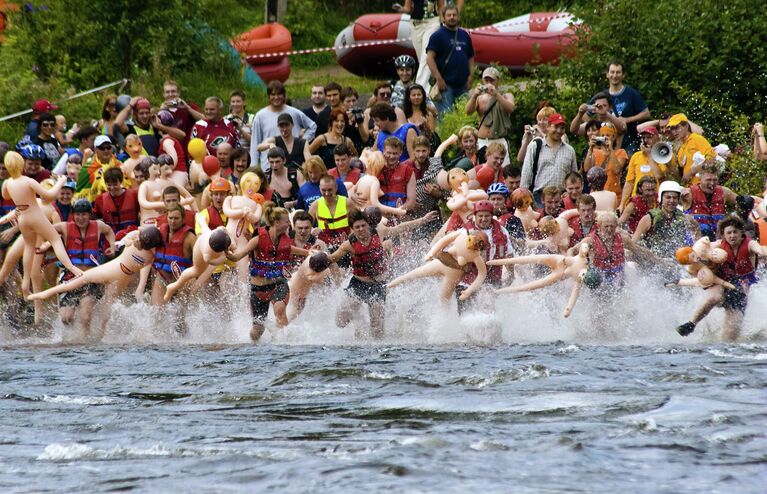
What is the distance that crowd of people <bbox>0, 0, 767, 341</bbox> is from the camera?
45.2 feet

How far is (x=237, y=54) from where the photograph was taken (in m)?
23.3

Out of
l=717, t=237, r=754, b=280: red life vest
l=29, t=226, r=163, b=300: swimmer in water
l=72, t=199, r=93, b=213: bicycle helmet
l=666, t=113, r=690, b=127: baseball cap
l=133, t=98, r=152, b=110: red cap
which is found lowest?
l=29, t=226, r=163, b=300: swimmer in water

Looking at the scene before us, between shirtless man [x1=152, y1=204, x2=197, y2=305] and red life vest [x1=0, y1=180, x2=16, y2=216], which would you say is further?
red life vest [x1=0, y1=180, x2=16, y2=216]

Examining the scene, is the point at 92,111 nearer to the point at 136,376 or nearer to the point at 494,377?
the point at 136,376

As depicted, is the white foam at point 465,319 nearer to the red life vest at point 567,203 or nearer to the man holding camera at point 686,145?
the red life vest at point 567,203

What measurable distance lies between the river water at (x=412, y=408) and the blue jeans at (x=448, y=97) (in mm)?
3617

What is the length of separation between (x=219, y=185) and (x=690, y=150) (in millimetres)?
4700

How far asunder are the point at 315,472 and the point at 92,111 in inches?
525

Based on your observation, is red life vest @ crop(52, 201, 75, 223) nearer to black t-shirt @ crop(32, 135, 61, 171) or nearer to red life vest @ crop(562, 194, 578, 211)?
black t-shirt @ crop(32, 135, 61, 171)

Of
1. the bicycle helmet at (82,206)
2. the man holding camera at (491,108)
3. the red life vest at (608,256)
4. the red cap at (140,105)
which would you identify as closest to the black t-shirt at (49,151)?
the red cap at (140,105)

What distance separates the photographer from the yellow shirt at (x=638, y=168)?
1444 centimetres

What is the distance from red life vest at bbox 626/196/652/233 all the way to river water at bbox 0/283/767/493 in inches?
31.2

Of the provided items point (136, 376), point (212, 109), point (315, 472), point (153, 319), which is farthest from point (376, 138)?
point (315, 472)

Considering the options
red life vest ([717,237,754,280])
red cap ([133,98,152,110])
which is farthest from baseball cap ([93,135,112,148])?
red life vest ([717,237,754,280])
